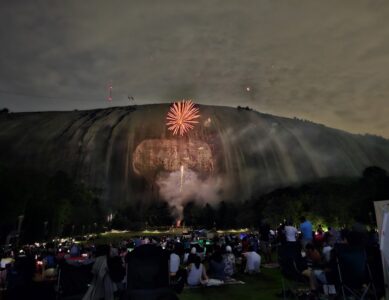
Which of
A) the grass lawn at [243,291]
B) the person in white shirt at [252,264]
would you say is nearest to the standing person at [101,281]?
the grass lawn at [243,291]

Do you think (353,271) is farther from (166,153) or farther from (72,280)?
(166,153)

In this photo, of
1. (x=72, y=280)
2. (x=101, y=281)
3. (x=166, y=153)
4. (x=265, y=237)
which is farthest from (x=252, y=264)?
(x=166, y=153)

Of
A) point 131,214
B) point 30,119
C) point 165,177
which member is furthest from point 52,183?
point 30,119

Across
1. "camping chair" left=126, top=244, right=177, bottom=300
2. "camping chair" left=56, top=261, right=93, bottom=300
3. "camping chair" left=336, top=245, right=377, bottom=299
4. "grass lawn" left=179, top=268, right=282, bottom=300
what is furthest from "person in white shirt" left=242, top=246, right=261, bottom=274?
"camping chair" left=126, top=244, right=177, bottom=300

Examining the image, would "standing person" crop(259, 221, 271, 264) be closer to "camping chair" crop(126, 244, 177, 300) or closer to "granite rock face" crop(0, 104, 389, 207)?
"camping chair" crop(126, 244, 177, 300)

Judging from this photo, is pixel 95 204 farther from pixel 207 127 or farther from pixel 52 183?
pixel 207 127
